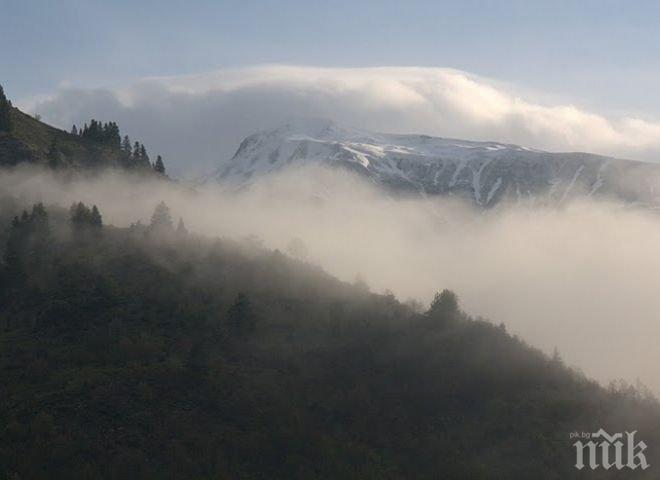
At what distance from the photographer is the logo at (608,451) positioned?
139500 millimetres

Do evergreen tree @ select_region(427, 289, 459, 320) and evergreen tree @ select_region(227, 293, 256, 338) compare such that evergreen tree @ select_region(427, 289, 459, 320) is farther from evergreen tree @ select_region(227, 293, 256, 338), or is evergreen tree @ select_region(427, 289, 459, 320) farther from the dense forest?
evergreen tree @ select_region(227, 293, 256, 338)

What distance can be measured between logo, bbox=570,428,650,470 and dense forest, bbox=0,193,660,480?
6.72 feet

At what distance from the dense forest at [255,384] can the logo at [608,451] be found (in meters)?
2.05

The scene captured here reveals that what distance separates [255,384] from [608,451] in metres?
52.7

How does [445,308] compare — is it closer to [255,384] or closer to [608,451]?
[255,384]

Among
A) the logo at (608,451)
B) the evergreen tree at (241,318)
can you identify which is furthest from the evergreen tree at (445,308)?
the logo at (608,451)

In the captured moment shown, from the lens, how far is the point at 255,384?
153 meters

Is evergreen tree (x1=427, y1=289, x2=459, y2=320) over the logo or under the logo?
over

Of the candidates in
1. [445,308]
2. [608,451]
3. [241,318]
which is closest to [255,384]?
[241,318]

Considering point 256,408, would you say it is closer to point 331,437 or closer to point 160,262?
point 331,437

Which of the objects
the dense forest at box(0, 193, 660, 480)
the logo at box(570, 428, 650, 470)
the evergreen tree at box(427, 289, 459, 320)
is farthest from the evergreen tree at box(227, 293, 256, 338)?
the logo at box(570, 428, 650, 470)

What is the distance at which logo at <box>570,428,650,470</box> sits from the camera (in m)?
140

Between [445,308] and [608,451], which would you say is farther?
[445,308]

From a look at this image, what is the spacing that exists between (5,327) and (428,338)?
72060 millimetres
